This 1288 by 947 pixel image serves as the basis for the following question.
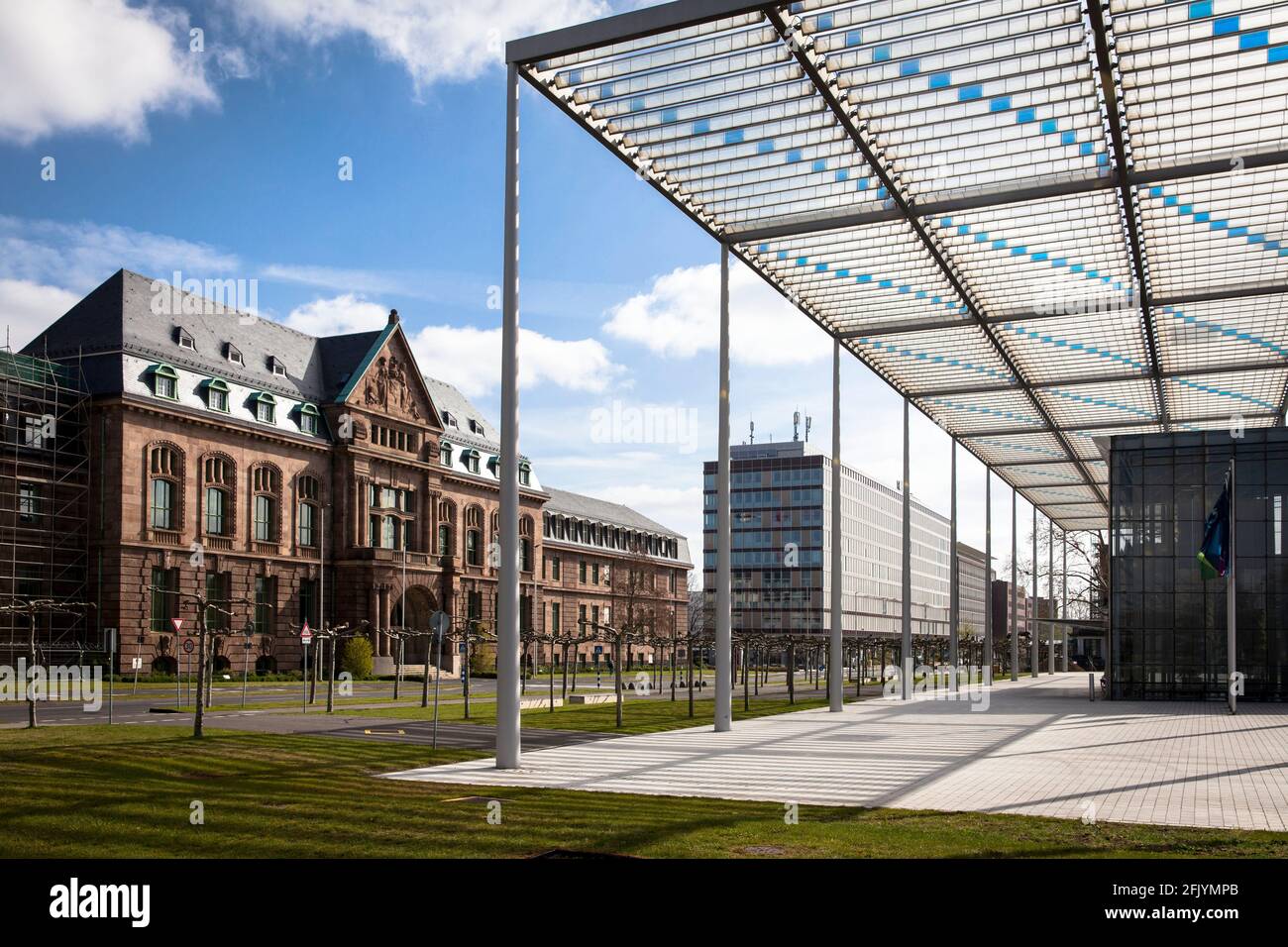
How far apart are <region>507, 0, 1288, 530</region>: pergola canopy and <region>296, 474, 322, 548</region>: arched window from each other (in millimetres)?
40917

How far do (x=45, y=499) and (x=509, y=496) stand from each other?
45677 millimetres

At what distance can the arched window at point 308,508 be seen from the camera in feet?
231

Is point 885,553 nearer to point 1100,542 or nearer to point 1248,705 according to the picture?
point 1100,542

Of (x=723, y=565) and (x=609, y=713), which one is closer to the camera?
(x=723, y=565)

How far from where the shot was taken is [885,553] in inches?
6117

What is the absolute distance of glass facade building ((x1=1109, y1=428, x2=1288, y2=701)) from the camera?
142ft

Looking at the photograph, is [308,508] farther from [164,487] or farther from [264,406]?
[164,487]

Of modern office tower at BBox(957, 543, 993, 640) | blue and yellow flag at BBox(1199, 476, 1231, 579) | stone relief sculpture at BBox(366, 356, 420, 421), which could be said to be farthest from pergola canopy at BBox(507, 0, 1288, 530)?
modern office tower at BBox(957, 543, 993, 640)

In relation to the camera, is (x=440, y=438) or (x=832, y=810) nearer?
(x=832, y=810)

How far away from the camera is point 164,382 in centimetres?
5988

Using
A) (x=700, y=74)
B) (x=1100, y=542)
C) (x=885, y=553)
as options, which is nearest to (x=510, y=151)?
(x=700, y=74)

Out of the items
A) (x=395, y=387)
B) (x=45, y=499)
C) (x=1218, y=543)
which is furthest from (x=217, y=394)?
(x=1218, y=543)
